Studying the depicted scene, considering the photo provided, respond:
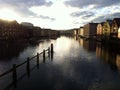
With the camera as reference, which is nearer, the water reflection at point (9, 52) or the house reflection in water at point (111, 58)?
the house reflection in water at point (111, 58)

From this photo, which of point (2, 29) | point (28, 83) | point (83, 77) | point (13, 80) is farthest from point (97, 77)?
point (2, 29)

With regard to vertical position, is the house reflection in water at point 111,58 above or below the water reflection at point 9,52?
below

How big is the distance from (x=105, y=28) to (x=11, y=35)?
56779mm

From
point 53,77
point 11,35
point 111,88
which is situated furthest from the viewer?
point 11,35

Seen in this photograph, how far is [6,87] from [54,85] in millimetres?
4752

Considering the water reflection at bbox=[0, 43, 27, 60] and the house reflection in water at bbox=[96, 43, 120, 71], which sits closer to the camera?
the house reflection in water at bbox=[96, 43, 120, 71]

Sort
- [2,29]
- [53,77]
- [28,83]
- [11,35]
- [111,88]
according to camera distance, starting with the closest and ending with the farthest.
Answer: [111,88], [28,83], [53,77], [2,29], [11,35]

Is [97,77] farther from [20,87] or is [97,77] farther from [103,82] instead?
[20,87]

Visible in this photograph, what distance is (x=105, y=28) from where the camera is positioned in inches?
4242

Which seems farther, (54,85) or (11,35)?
(11,35)

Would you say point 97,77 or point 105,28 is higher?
point 105,28

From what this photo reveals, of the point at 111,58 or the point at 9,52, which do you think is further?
the point at 9,52

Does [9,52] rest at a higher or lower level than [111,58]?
higher

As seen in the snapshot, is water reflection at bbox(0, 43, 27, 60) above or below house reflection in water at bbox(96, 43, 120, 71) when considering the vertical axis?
above
